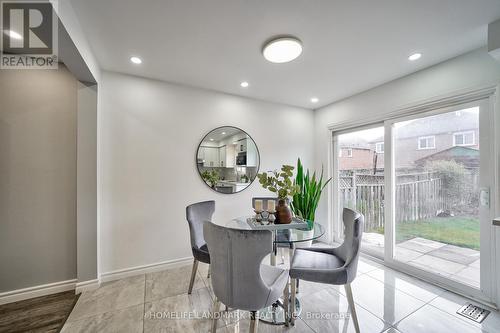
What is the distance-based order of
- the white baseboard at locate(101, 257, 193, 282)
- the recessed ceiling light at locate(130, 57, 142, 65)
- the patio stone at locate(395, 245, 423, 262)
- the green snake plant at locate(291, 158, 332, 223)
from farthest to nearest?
the green snake plant at locate(291, 158, 332, 223) → the patio stone at locate(395, 245, 423, 262) → the white baseboard at locate(101, 257, 193, 282) → the recessed ceiling light at locate(130, 57, 142, 65)

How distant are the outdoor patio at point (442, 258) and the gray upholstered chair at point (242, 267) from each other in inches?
91.4

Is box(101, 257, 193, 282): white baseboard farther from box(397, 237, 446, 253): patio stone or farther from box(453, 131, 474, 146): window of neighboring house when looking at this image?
box(453, 131, 474, 146): window of neighboring house

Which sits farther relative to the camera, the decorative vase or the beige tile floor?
the decorative vase

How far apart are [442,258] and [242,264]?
2.65 metres

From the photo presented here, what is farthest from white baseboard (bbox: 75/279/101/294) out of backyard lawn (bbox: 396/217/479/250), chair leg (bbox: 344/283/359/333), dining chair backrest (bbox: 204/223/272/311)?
backyard lawn (bbox: 396/217/479/250)

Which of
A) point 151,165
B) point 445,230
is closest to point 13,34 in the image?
point 151,165

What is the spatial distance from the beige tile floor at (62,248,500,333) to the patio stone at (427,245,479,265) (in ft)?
1.26

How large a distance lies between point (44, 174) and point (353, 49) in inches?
139

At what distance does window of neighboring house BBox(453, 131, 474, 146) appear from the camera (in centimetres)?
215

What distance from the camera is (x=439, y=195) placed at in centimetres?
241

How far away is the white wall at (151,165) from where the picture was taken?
244cm

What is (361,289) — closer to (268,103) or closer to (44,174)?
(268,103)

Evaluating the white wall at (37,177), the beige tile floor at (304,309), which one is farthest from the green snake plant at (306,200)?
the white wall at (37,177)

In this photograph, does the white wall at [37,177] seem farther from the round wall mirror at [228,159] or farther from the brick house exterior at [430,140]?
the brick house exterior at [430,140]
